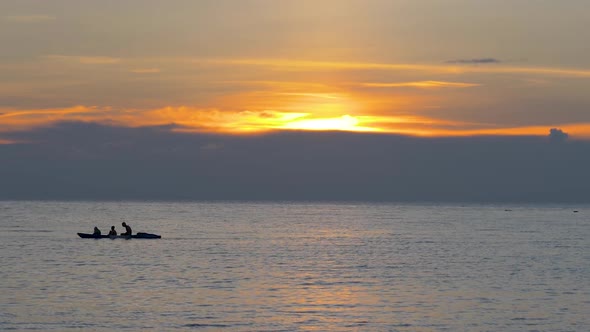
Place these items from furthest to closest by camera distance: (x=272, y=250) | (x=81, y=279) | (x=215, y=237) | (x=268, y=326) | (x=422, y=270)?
(x=215, y=237), (x=272, y=250), (x=422, y=270), (x=81, y=279), (x=268, y=326)

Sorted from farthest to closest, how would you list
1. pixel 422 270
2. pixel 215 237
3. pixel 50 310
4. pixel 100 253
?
pixel 215 237 → pixel 100 253 → pixel 422 270 → pixel 50 310

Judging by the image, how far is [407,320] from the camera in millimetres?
42031

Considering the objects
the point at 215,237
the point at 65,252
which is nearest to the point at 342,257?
the point at 65,252

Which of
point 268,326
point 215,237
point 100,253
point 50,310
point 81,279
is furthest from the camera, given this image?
point 215,237

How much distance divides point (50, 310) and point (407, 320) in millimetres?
17506

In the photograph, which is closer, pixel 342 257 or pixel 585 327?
pixel 585 327

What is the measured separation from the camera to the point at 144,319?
41406 mm

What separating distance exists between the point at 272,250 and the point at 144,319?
147 ft

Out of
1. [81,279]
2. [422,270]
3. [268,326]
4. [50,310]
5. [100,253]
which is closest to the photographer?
[268,326]

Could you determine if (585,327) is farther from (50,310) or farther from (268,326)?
(50,310)

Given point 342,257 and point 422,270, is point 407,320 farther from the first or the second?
point 342,257

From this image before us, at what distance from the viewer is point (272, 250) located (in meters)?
85.9

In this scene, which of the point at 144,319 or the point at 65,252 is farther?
the point at 65,252

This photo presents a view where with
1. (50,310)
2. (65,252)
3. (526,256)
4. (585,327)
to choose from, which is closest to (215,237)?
(65,252)
